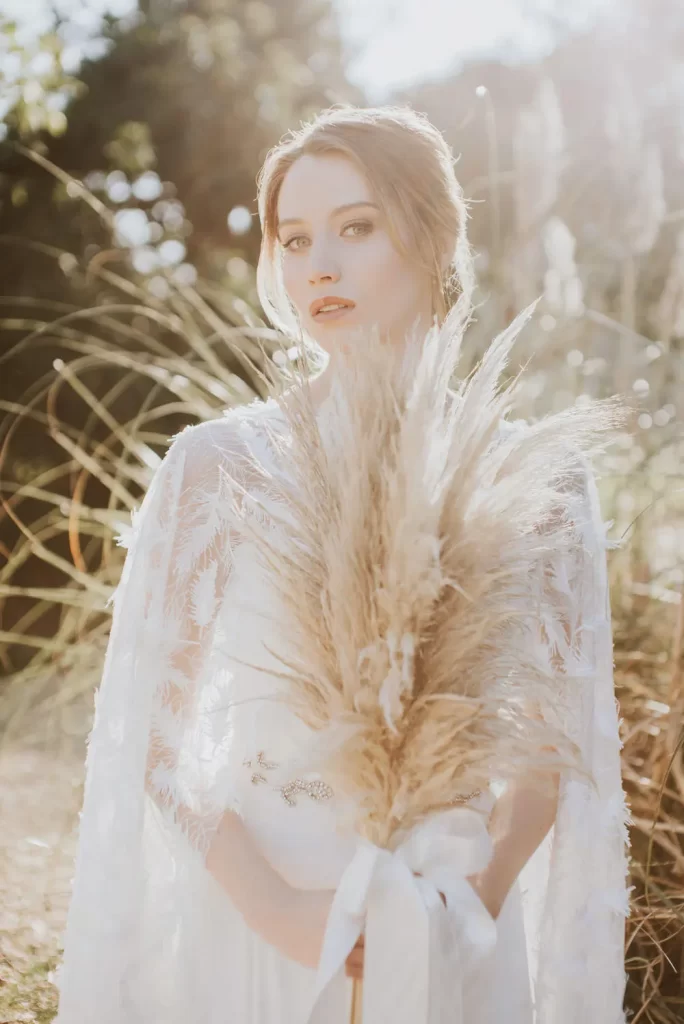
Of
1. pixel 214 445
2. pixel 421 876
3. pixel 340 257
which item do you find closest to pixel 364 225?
pixel 340 257

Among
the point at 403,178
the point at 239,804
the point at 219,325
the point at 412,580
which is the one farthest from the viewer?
the point at 219,325

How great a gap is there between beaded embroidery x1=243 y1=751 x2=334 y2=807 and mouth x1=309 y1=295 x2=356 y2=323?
0.67 metres

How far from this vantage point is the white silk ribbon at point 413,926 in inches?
39.3

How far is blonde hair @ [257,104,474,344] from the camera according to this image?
159cm

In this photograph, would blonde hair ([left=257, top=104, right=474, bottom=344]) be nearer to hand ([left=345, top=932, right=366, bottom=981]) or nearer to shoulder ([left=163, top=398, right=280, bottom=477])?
shoulder ([left=163, top=398, right=280, bottom=477])

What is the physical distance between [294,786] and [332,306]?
0.72 meters

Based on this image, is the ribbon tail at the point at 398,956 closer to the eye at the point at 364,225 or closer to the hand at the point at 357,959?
the hand at the point at 357,959

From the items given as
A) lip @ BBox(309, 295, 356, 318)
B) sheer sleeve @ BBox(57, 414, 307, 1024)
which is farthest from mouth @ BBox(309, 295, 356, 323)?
sheer sleeve @ BBox(57, 414, 307, 1024)

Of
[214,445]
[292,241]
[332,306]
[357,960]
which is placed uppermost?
[292,241]

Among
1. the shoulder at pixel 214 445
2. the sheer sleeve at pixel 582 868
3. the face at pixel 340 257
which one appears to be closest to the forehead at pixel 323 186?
the face at pixel 340 257

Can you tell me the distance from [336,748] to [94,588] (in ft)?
6.38

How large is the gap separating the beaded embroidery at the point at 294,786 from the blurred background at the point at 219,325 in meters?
0.56

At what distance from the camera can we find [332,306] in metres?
1.54

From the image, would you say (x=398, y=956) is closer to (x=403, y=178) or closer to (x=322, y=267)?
(x=322, y=267)
